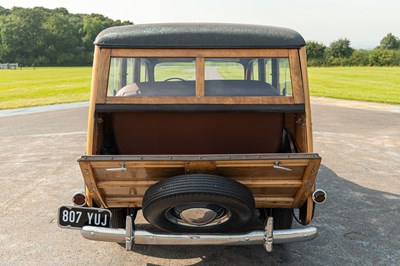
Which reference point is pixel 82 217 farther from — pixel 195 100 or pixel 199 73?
pixel 199 73

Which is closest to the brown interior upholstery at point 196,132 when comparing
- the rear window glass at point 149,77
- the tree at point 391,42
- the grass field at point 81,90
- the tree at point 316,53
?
the rear window glass at point 149,77

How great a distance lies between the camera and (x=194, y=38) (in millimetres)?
3102

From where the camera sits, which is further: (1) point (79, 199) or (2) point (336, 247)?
(2) point (336, 247)

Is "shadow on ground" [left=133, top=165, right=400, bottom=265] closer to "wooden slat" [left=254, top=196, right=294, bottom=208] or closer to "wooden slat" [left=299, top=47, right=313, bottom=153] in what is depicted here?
"wooden slat" [left=254, top=196, right=294, bottom=208]

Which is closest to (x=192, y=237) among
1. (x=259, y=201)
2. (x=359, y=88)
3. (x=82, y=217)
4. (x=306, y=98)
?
(x=259, y=201)

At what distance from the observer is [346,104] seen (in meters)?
14.8

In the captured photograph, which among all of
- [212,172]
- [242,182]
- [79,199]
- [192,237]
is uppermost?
[212,172]

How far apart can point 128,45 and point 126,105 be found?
0.48 metres

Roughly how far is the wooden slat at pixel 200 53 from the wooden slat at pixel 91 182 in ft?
3.09

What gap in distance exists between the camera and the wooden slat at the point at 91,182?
2.75 m

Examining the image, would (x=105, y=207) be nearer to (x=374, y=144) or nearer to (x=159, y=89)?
(x=159, y=89)

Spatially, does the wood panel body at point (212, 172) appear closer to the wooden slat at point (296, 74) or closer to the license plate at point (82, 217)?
the license plate at point (82, 217)

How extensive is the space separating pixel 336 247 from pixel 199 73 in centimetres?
221

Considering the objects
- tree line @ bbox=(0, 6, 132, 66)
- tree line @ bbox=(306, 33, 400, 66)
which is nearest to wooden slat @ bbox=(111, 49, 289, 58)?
tree line @ bbox=(306, 33, 400, 66)
